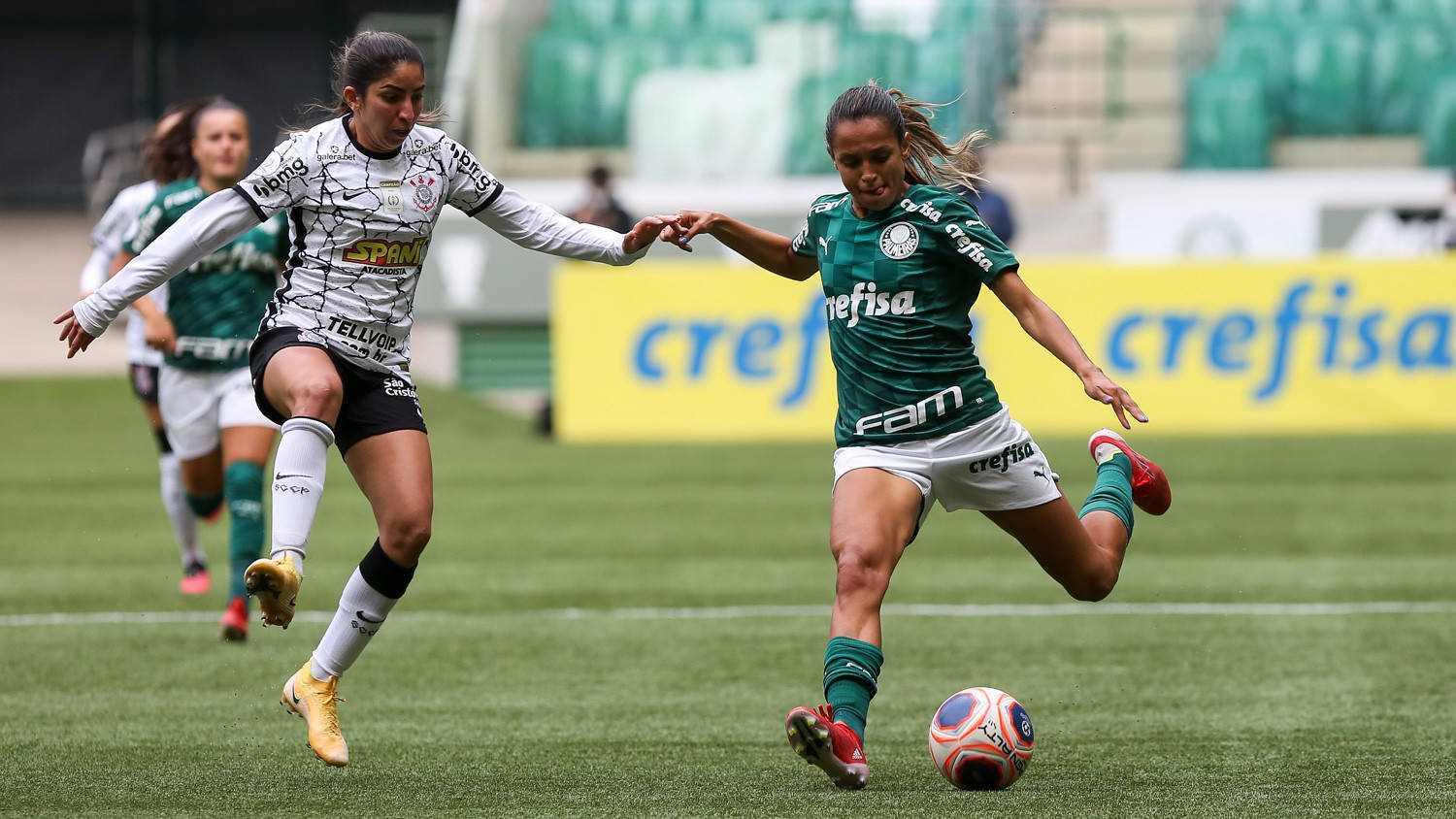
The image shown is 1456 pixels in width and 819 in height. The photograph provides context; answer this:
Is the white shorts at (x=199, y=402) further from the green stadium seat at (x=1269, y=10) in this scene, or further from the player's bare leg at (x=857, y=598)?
the green stadium seat at (x=1269, y=10)

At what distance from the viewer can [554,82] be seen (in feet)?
76.8

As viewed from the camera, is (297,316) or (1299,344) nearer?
(297,316)

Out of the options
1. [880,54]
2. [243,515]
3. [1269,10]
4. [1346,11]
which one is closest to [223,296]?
[243,515]

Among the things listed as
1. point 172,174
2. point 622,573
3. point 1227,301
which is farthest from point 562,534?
point 1227,301

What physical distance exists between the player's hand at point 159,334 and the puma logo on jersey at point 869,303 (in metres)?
3.58

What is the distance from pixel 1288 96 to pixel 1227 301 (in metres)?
7.04

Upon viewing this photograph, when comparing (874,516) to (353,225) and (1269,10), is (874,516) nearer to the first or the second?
(353,225)

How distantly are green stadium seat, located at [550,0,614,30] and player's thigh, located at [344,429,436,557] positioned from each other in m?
19.1

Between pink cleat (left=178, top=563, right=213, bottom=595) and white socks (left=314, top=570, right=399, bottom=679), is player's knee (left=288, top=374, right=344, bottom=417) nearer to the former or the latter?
white socks (left=314, top=570, right=399, bottom=679)

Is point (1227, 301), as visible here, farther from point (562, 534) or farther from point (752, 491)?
point (562, 534)

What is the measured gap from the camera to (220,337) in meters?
8.41

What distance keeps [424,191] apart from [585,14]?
1919cm

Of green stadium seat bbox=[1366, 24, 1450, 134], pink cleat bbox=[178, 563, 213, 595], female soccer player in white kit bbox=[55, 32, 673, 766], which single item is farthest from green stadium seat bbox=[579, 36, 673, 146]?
female soccer player in white kit bbox=[55, 32, 673, 766]

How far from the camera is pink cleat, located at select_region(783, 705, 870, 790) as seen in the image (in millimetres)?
4719
